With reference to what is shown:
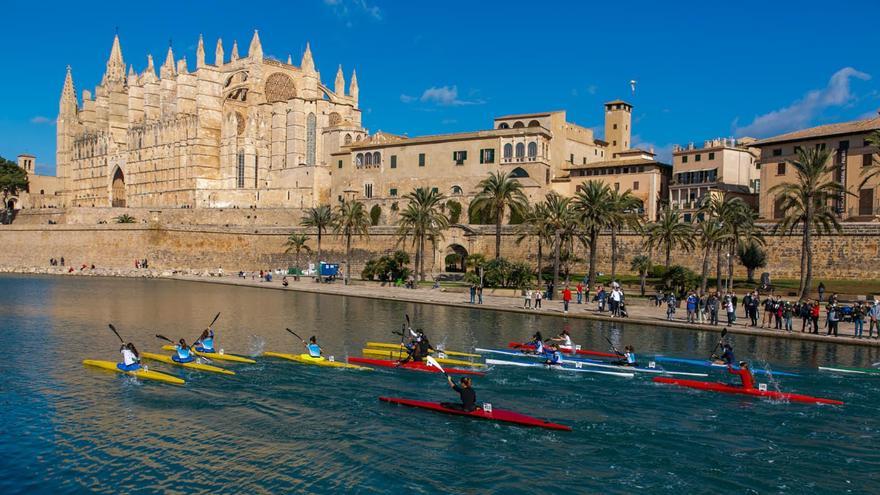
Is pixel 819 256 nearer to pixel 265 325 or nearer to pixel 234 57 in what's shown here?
pixel 265 325

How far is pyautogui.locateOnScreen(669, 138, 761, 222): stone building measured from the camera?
67.9 m

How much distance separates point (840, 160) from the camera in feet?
176

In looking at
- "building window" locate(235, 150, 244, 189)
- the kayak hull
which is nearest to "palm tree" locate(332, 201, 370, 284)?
"building window" locate(235, 150, 244, 189)

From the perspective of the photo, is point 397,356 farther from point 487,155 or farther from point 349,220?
point 487,155

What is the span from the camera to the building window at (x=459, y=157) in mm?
77812

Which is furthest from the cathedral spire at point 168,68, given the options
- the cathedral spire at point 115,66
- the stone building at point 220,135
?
the cathedral spire at point 115,66

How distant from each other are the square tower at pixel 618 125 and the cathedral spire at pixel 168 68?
217ft

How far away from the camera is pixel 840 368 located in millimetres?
23500

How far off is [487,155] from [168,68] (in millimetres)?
58521

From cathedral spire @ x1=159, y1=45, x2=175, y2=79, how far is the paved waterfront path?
5373 cm

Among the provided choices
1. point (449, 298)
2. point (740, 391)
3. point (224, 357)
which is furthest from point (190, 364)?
point (449, 298)

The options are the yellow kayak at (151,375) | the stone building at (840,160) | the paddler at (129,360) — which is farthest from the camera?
the stone building at (840,160)

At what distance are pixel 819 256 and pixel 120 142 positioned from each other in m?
104

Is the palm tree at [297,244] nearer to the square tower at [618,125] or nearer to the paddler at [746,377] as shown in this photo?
the square tower at [618,125]
